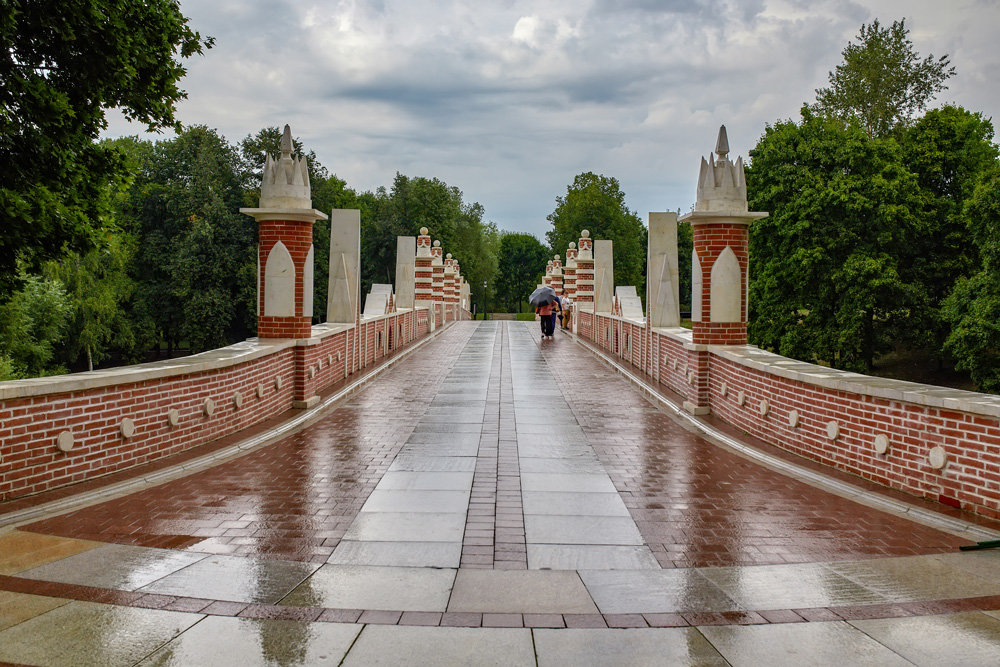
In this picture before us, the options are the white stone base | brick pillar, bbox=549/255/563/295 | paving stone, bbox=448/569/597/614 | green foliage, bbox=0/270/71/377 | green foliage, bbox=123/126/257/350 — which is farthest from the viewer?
brick pillar, bbox=549/255/563/295

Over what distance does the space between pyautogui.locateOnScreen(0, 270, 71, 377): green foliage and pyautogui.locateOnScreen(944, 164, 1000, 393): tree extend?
109ft

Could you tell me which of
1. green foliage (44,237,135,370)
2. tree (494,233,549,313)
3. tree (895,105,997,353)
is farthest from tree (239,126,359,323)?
tree (494,233,549,313)

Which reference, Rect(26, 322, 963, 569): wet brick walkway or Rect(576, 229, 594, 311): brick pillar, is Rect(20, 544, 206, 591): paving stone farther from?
Rect(576, 229, 594, 311): brick pillar

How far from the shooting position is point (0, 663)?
3332 millimetres

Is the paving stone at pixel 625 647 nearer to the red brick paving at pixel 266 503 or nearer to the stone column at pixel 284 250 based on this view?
the red brick paving at pixel 266 503

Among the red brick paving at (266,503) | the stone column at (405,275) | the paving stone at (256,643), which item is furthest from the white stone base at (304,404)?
the stone column at (405,275)

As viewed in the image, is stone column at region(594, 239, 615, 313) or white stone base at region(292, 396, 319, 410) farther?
stone column at region(594, 239, 615, 313)

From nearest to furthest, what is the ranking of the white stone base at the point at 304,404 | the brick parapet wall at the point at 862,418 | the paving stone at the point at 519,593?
the paving stone at the point at 519,593
the brick parapet wall at the point at 862,418
the white stone base at the point at 304,404

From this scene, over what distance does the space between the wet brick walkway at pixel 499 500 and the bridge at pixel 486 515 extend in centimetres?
4

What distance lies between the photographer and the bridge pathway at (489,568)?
11.9 feet

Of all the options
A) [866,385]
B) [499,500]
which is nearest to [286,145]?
[499,500]

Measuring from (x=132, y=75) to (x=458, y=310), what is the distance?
4032cm

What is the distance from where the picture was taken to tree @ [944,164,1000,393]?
22047mm

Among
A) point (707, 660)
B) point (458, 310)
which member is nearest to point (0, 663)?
point (707, 660)
